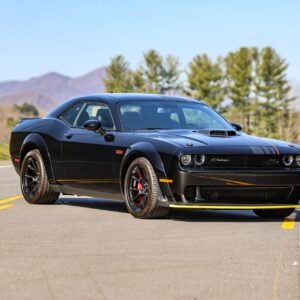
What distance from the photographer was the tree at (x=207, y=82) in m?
149

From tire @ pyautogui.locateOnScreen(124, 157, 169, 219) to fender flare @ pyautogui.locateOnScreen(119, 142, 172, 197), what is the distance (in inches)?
2.1

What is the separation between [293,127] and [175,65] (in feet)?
107

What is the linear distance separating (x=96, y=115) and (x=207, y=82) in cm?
14026

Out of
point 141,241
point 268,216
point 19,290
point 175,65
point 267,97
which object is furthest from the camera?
point 175,65

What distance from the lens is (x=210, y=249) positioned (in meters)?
→ 7.21

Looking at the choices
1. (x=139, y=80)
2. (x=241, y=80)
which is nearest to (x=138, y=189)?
(x=241, y=80)

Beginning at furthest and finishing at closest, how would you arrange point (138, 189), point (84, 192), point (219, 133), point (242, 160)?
point (84, 192), point (219, 133), point (138, 189), point (242, 160)

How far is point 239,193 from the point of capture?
9.44 metres

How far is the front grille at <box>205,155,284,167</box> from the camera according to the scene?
30.7ft

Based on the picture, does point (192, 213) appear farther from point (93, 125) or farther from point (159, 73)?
point (159, 73)

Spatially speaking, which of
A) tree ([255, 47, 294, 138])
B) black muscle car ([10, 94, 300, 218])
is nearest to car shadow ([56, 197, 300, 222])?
black muscle car ([10, 94, 300, 218])

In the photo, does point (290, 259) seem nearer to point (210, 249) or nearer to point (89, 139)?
point (210, 249)

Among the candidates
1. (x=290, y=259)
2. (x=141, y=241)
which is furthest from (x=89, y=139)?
(x=290, y=259)

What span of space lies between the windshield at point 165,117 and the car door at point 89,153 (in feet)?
0.78
